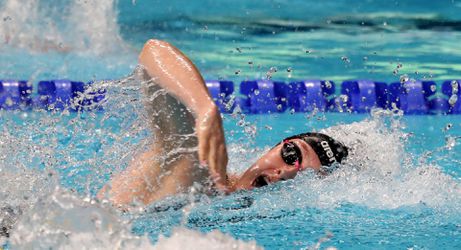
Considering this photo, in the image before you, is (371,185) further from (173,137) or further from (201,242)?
(201,242)

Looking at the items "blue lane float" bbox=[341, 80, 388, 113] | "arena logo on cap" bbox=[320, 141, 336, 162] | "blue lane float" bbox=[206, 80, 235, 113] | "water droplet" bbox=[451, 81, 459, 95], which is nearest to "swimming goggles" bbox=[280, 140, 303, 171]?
"arena logo on cap" bbox=[320, 141, 336, 162]

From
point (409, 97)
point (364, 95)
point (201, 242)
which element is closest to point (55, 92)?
point (364, 95)

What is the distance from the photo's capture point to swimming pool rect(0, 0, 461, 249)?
242cm

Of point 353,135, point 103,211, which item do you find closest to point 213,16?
point 353,135

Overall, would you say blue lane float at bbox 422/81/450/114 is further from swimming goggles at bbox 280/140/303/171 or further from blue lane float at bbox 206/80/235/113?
swimming goggles at bbox 280/140/303/171

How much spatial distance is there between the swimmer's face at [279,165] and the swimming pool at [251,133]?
5 cm

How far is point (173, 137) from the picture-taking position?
2334 mm

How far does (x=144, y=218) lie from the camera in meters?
2.45

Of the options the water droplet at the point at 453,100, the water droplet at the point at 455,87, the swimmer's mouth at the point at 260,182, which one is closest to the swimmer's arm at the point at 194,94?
the swimmer's mouth at the point at 260,182

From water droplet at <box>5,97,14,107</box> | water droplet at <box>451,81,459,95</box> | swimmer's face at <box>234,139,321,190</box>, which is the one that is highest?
swimmer's face at <box>234,139,321,190</box>

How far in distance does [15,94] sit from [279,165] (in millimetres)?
3730

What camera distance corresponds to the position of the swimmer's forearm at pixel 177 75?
87.3 inches

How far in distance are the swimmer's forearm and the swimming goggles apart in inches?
20.0

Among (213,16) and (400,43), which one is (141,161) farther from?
(213,16)
